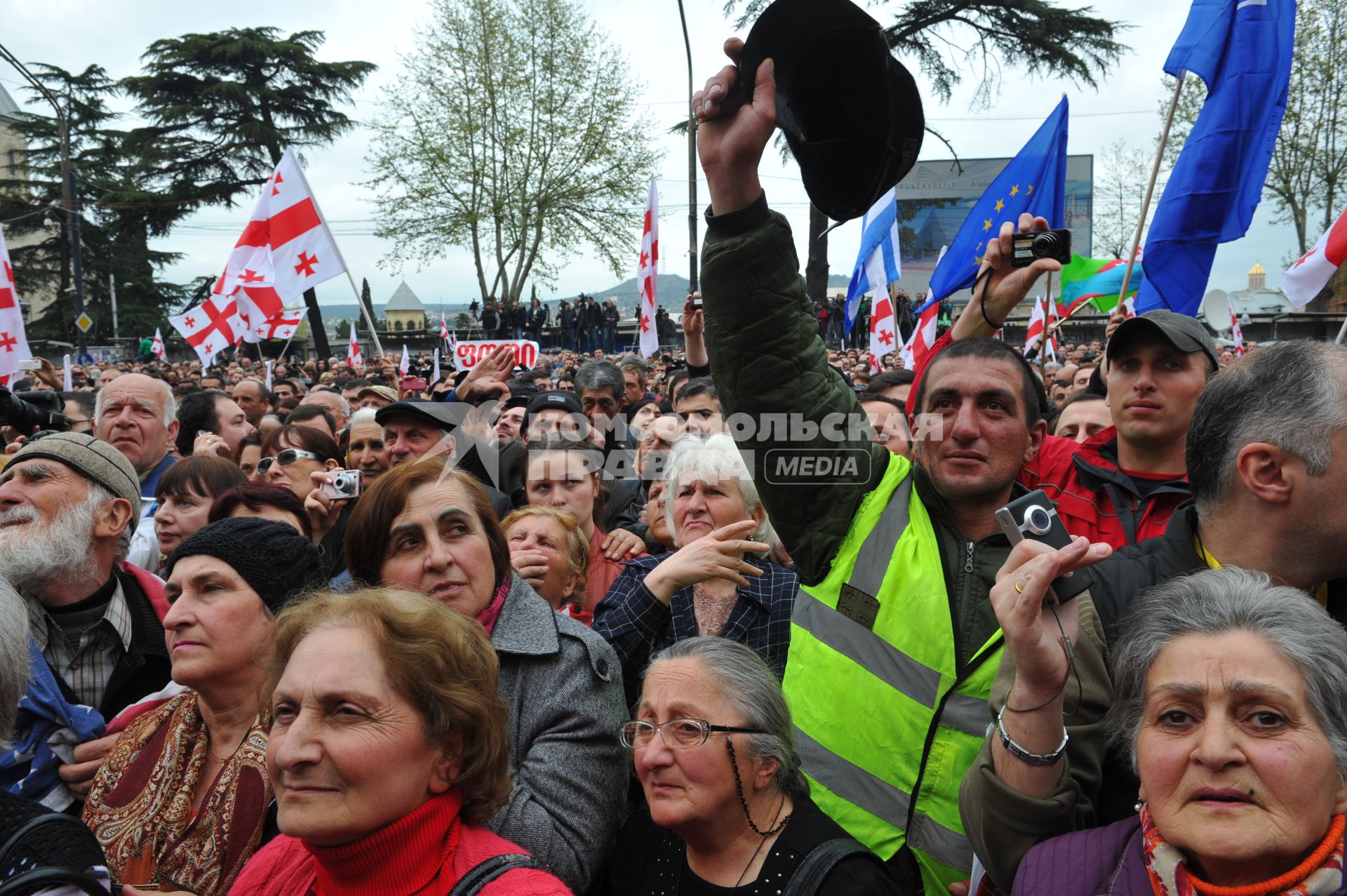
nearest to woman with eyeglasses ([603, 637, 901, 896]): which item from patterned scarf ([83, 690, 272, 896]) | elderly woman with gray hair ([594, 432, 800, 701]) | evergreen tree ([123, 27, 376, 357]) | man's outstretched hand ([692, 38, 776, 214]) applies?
elderly woman with gray hair ([594, 432, 800, 701])

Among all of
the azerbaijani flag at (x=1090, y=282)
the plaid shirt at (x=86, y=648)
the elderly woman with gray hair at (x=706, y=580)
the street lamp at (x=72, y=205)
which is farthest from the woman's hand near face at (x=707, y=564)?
the street lamp at (x=72, y=205)

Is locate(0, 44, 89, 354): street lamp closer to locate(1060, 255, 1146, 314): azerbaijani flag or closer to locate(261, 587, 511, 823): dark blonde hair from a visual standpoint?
locate(1060, 255, 1146, 314): azerbaijani flag

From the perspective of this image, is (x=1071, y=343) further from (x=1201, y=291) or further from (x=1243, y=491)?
(x=1243, y=491)

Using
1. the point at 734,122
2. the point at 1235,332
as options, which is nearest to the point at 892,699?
the point at 734,122

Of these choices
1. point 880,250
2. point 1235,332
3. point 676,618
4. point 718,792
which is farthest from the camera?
point 1235,332

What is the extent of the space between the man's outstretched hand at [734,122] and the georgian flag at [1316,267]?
465cm

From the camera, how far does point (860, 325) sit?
928 inches

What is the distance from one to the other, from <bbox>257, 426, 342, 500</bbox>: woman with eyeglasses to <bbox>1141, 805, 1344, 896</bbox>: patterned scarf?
3876 mm

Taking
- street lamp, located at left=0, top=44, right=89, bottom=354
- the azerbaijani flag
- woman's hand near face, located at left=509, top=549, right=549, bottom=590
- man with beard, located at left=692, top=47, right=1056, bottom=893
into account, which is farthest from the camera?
street lamp, located at left=0, top=44, right=89, bottom=354

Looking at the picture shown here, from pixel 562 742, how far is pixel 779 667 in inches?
35.8

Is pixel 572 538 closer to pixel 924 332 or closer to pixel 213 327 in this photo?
pixel 924 332

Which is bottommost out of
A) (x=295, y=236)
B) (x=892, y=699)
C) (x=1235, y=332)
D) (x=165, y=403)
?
(x=892, y=699)

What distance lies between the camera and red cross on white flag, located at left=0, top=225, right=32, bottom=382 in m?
7.20

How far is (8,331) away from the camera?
7328 mm
